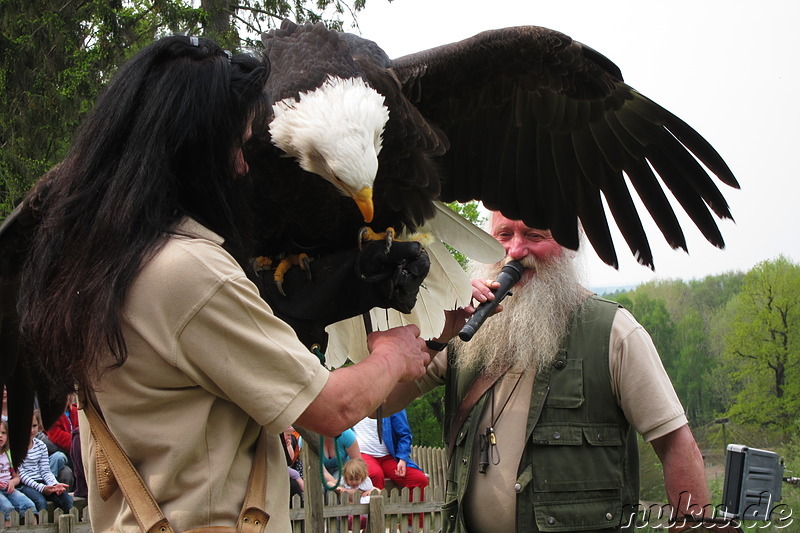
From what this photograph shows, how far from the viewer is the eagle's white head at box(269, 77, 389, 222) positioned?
216 centimetres

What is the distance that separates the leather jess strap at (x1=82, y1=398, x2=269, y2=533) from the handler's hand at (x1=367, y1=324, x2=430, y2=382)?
32 centimetres

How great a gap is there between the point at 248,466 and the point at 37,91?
8.62m

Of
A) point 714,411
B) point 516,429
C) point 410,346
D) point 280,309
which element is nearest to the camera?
point 410,346

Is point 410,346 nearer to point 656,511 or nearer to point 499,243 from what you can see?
point 499,243

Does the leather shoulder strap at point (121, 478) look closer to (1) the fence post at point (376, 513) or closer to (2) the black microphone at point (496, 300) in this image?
(2) the black microphone at point (496, 300)

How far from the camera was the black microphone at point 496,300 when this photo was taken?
6.74ft

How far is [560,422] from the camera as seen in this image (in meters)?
2.26

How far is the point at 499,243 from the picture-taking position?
275cm

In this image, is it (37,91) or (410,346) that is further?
(37,91)

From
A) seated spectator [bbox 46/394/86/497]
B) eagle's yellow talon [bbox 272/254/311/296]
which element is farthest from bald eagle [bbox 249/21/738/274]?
seated spectator [bbox 46/394/86/497]

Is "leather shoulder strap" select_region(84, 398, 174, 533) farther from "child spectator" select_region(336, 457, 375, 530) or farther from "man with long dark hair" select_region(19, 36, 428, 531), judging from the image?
"child spectator" select_region(336, 457, 375, 530)

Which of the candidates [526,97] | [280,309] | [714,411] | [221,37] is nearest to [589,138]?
[526,97]

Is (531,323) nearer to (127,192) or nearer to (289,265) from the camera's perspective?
(289,265)

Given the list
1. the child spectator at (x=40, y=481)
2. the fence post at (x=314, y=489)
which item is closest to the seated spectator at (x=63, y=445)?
the child spectator at (x=40, y=481)
